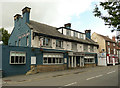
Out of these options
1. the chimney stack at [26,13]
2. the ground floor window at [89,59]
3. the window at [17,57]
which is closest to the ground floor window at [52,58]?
the window at [17,57]

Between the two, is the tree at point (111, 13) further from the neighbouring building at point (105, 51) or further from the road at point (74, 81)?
the neighbouring building at point (105, 51)

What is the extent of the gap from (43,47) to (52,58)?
2755 mm

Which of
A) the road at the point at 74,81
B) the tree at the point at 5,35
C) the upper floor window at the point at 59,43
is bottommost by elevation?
the road at the point at 74,81

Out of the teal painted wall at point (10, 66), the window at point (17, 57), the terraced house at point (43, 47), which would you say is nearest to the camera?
the teal painted wall at point (10, 66)

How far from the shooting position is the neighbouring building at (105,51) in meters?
35.7

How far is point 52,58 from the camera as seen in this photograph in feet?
72.4

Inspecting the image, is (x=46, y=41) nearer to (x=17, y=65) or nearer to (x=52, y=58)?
(x=52, y=58)

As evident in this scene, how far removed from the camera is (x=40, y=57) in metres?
20.1

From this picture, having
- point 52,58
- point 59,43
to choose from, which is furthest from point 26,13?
point 52,58

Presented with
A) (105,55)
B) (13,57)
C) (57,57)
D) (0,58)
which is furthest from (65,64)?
(105,55)

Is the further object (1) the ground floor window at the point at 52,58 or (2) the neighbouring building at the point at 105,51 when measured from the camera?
(2) the neighbouring building at the point at 105,51

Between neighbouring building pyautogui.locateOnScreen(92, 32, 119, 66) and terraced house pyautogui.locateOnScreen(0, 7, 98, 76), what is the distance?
788 cm

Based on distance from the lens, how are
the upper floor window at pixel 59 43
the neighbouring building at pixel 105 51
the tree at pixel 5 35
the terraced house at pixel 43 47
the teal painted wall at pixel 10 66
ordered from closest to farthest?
the teal painted wall at pixel 10 66 → the terraced house at pixel 43 47 → the upper floor window at pixel 59 43 → the neighbouring building at pixel 105 51 → the tree at pixel 5 35

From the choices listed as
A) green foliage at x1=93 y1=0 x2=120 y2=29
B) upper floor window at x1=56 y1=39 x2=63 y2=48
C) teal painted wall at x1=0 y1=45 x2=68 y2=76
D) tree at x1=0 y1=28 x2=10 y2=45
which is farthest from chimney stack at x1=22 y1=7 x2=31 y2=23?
tree at x1=0 y1=28 x2=10 y2=45
